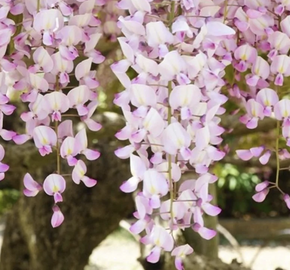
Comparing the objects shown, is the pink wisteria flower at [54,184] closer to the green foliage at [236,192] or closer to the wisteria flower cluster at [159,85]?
the wisteria flower cluster at [159,85]

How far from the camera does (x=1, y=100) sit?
50cm

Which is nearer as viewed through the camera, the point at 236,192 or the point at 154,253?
the point at 154,253

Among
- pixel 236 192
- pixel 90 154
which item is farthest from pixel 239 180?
pixel 90 154

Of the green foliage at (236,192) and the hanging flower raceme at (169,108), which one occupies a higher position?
the hanging flower raceme at (169,108)

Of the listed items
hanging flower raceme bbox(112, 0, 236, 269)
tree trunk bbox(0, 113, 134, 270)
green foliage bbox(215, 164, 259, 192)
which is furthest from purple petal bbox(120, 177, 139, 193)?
green foliage bbox(215, 164, 259, 192)

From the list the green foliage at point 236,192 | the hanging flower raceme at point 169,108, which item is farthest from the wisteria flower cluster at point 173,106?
the green foliage at point 236,192

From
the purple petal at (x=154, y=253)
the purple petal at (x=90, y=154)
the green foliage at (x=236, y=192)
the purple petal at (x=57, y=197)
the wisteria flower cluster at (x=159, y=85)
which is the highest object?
the wisteria flower cluster at (x=159, y=85)

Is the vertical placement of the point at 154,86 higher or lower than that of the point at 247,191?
higher

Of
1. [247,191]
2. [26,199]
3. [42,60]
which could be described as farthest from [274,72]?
[247,191]

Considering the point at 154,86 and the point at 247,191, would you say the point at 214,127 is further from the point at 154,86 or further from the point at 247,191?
the point at 247,191

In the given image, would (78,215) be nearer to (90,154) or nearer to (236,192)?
(90,154)

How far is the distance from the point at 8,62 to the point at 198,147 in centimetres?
17

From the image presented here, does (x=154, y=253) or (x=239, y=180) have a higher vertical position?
(x=154, y=253)

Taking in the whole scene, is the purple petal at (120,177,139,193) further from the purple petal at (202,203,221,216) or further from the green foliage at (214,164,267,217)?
the green foliage at (214,164,267,217)
